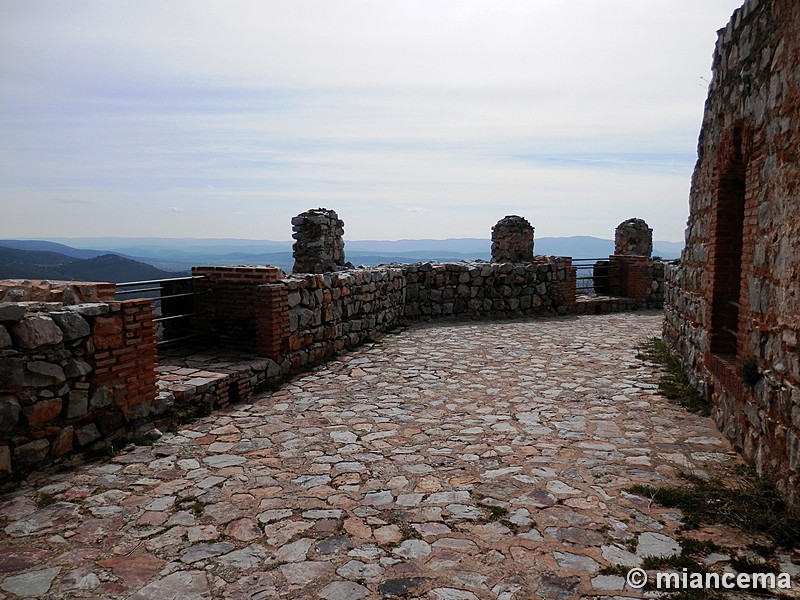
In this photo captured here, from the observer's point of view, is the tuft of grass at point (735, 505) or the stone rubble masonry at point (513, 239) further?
the stone rubble masonry at point (513, 239)

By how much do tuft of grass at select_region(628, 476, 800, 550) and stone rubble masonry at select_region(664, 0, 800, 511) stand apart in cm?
13

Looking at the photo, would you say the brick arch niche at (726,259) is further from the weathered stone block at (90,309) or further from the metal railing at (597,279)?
the metal railing at (597,279)

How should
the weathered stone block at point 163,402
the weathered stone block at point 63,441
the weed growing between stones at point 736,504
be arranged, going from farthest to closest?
1. the weathered stone block at point 163,402
2. the weathered stone block at point 63,441
3. the weed growing between stones at point 736,504

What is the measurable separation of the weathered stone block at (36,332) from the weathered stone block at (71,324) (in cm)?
5

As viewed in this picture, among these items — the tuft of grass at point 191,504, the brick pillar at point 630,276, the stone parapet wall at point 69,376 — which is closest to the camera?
the tuft of grass at point 191,504

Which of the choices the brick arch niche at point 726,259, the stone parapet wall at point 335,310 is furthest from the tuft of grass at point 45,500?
the brick arch niche at point 726,259

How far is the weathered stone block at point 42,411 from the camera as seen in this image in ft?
14.5

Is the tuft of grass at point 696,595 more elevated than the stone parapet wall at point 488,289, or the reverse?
the stone parapet wall at point 488,289

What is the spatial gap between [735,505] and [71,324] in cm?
547

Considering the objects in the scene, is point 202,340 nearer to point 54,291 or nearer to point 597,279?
point 54,291

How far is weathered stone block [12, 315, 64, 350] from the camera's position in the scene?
14.5 ft

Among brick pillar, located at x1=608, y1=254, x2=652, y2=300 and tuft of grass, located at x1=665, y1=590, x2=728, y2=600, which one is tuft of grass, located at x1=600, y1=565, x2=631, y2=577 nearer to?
tuft of grass, located at x1=665, y1=590, x2=728, y2=600

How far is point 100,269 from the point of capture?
27.0 metres

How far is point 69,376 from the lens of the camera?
477cm
